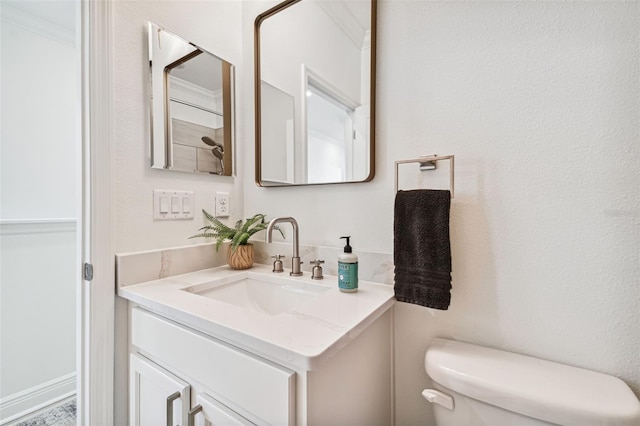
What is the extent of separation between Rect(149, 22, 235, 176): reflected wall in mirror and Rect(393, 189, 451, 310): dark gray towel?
2.76 feet

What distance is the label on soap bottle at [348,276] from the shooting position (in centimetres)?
88

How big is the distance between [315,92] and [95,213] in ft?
2.90

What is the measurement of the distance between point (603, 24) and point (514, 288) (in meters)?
0.69

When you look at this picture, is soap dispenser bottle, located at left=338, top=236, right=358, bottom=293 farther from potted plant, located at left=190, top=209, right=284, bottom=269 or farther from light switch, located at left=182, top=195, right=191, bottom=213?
light switch, located at left=182, top=195, right=191, bottom=213

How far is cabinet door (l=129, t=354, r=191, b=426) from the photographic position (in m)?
0.74

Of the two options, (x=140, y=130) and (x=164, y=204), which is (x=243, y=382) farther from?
(x=140, y=130)

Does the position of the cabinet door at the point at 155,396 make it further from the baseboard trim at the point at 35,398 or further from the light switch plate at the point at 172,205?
the baseboard trim at the point at 35,398

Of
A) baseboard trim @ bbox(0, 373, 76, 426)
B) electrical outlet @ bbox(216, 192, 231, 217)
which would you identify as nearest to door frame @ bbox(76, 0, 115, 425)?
electrical outlet @ bbox(216, 192, 231, 217)

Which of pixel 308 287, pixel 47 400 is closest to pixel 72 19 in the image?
pixel 308 287

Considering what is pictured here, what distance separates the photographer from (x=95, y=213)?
892 millimetres

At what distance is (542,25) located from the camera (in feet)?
2.42

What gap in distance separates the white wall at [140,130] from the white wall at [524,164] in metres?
0.77

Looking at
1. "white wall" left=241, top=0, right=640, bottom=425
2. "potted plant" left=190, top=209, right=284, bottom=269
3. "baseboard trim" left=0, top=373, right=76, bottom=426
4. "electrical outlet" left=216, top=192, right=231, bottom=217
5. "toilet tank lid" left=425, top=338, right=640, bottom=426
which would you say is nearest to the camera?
"toilet tank lid" left=425, top=338, right=640, bottom=426

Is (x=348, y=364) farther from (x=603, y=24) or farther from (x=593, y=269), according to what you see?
(x=603, y=24)
